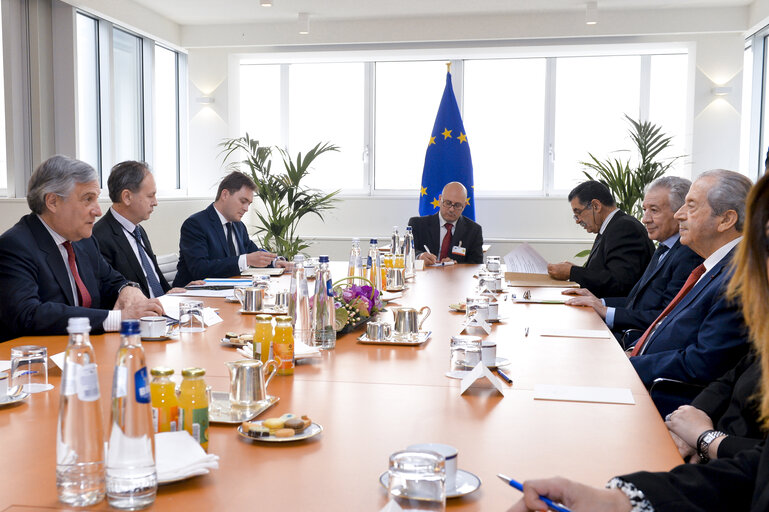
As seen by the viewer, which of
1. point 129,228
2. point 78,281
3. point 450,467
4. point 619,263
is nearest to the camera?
point 450,467

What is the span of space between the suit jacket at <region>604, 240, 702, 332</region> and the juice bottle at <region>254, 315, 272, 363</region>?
201 centimetres

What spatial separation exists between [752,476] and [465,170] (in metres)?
7.44

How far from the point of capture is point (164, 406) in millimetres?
1402

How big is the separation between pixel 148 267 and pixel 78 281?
3.39 feet

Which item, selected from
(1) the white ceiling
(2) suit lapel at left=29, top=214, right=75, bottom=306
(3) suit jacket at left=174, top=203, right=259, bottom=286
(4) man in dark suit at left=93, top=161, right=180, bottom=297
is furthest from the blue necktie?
(1) the white ceiling

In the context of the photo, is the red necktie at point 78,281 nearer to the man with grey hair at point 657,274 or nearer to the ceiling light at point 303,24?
the man with grey hair at point 657,274

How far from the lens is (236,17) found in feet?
28.7

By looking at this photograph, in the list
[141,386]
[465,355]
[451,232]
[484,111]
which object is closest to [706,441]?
[465,355]

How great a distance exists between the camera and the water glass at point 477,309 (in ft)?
9.78

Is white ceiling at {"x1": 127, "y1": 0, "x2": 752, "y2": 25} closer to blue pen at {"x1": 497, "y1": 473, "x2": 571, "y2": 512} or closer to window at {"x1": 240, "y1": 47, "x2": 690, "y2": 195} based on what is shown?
window at {"x1": 240, "y1": 47, "x2": 690, "y2": 195}

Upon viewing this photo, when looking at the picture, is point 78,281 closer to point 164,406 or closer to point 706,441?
point 164,406

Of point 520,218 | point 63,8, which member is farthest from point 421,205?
point 63,8

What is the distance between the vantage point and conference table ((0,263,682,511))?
1262 mm

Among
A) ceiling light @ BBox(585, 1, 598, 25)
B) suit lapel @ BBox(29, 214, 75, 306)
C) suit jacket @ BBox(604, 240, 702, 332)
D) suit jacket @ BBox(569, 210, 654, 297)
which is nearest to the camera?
suit lapel @ BBox(29, 214, 75, 306)
